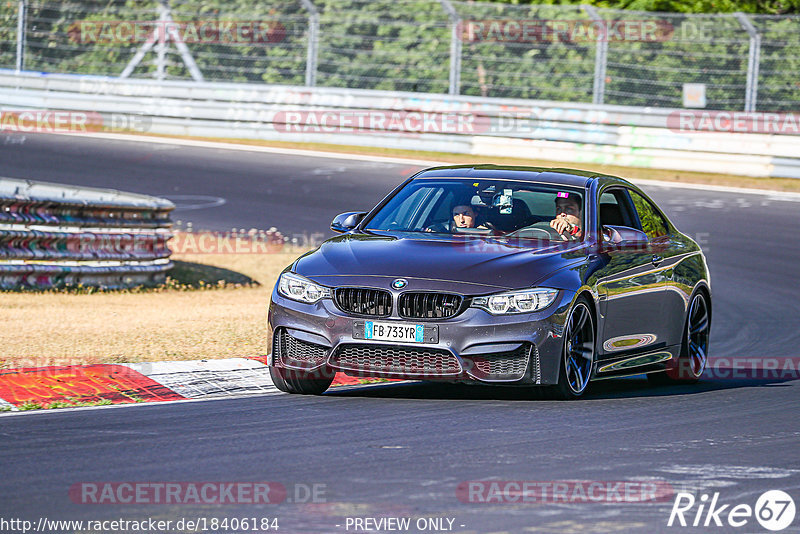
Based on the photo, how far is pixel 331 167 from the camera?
79.9ft

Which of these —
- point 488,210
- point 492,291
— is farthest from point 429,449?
point 488,210

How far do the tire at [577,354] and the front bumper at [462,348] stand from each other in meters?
0.13

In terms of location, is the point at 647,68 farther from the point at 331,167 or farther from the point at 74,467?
the point at 74,467

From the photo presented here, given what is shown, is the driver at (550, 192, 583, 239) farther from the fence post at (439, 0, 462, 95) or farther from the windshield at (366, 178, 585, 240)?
the fence post at (439, 0, 462, 95)

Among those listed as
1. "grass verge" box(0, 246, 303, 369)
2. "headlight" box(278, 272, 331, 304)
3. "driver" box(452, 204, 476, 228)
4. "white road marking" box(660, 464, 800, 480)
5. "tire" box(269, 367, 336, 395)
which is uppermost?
"driver" box(452, 204, 476, 228)

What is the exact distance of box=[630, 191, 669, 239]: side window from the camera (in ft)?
35.1

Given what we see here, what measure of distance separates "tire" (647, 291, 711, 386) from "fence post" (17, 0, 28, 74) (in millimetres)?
19898

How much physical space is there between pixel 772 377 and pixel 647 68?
1498 centimetres


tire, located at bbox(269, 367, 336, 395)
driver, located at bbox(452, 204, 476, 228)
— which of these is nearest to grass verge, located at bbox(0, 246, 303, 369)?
tire, located at bbox(269, 367, 336, 395)

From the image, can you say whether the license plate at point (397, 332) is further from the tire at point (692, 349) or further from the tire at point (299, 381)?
the tire at point (692, 349)

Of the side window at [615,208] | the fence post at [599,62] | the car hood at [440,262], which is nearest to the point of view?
the car hood at [440,262]

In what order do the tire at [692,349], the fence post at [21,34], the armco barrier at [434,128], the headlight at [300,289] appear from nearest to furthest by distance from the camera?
1. the headlight at [300,289]
2. the tire at [692,349]
3. the armco barrier at [434,128]
4. the fence post at [21,34]

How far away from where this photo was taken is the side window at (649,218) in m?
10.7

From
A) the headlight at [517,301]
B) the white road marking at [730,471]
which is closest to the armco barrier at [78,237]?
the headlight at [517,301]
